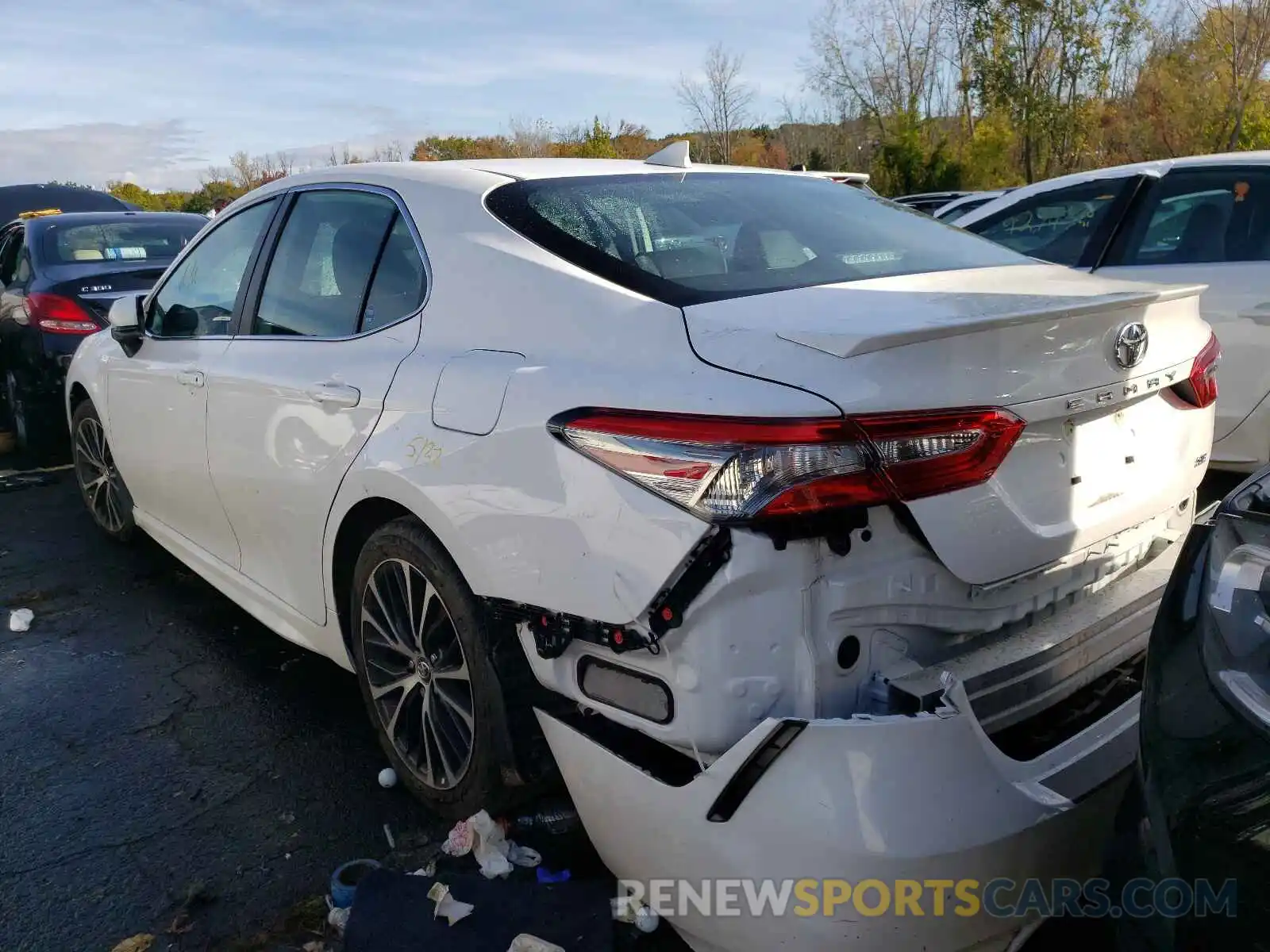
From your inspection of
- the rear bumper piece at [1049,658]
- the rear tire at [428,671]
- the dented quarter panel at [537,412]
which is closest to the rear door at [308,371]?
the dented quarter panel at [537,412]

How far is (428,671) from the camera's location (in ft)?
8.61

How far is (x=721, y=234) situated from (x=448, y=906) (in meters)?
1.74

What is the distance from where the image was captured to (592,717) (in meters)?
2.13

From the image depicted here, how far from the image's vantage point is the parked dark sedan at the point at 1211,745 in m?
1.36

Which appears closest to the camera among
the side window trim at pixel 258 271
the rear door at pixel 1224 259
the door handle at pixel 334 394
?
the door handle at pixel 334 394

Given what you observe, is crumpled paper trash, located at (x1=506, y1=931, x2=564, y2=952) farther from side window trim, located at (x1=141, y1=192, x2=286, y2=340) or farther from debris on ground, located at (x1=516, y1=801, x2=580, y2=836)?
side window trim, located at (x1=141, y1=192, x2=286, y2=340)

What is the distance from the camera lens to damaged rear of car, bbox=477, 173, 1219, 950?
68.1 inches

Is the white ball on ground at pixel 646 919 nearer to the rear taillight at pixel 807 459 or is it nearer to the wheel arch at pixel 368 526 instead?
the wheel arch at pixel 368 526

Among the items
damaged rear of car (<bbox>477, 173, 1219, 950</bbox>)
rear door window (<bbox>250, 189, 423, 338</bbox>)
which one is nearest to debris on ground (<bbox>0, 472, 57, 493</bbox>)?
rear door window (<bbox>250, 189, 423, 338</bbox>)

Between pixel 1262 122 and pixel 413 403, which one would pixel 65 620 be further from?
A: pixel 1262 122

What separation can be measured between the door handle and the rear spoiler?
4.20 ft

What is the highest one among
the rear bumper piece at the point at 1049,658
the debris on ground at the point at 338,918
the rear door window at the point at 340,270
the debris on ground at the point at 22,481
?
the rear door window at the point at 340,270

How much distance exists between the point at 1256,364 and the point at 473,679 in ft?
12.2

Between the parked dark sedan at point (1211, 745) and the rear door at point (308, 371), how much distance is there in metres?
1.81
